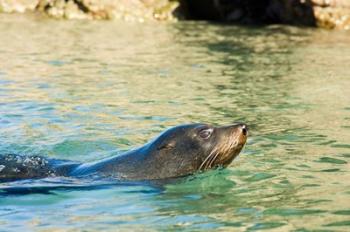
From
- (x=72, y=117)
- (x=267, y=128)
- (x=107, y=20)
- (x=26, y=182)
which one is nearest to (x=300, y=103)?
(x=267, y=128)

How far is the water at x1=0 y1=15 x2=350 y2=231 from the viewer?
17.9 ft

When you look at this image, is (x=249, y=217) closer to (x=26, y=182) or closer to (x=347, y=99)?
(x=26, y=182)

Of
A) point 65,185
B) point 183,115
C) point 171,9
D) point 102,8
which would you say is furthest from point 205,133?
point 171,9

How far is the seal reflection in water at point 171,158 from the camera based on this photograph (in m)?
6.46

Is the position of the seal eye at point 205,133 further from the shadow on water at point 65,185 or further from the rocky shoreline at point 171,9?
the rocky shoreline at point 171,9

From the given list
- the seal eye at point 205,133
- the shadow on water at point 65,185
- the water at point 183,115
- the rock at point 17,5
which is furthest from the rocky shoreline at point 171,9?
the shadow on water at point 65,185

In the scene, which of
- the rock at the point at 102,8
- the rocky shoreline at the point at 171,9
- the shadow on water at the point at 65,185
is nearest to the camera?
the shadow on water at the point at 65,185

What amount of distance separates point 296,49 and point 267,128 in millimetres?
7627

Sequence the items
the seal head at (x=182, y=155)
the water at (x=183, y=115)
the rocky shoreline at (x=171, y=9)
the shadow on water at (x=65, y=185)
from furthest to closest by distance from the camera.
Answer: the rocky shoreline at (x=171, y=9), the seal head at (x=182, y=155), the shadow on water at (x=65, y=185), the water at (x=183, y=115)

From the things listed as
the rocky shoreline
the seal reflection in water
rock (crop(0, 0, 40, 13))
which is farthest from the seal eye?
rock (crop(0, 0, 40, 13))

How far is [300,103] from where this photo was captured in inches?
402

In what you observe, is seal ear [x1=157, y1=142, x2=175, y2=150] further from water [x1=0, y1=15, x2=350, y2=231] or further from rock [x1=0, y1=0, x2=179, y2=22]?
rock [x1=0, y1=0, x2=179, y2=22]

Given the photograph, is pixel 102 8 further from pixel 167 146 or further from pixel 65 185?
pixel 65 185

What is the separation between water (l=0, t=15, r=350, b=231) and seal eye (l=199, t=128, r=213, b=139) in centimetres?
30
